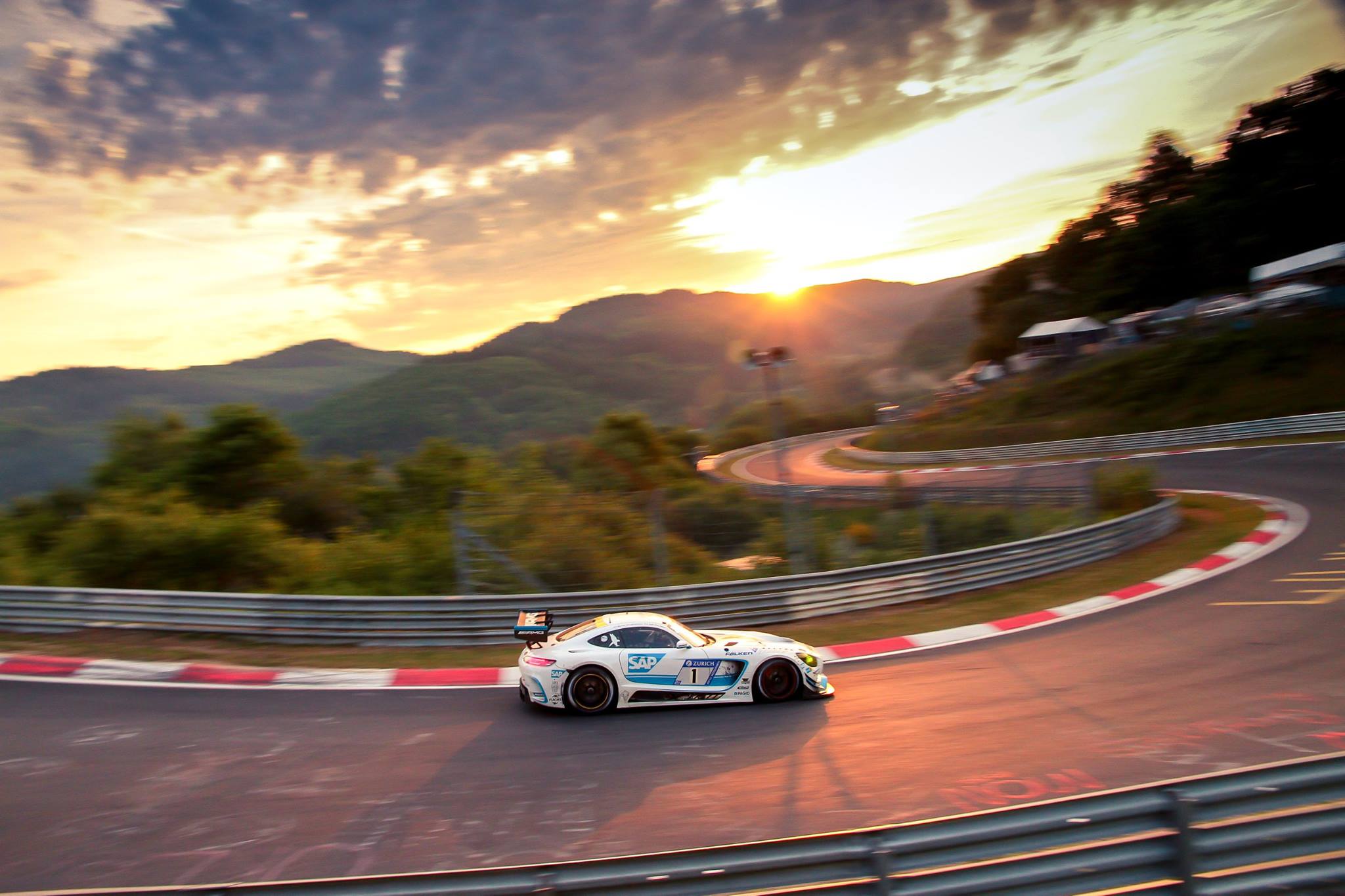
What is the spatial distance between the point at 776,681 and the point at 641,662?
1.47 metres

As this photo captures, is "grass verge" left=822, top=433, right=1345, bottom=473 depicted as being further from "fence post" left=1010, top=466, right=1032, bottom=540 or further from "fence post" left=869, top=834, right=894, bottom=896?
"fence post" left=869, top=834, right=894, bottom=896

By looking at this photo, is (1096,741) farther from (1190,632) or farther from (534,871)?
(534,871)

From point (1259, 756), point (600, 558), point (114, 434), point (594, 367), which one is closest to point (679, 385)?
point (594, 367)

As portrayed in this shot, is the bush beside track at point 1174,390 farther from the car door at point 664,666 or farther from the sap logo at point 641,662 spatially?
the sap logo at point 641,662

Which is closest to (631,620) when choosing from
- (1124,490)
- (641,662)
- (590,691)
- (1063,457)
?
(641,662)

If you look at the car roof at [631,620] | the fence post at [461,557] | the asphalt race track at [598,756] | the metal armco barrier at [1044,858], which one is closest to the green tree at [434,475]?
the fence post at [461,557]

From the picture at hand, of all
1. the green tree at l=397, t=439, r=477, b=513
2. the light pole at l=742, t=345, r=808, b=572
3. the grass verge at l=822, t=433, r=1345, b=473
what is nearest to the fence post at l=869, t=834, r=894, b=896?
the light pole at l=742, t=345, r=808, b=572

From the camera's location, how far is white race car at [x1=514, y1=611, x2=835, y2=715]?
9023mm

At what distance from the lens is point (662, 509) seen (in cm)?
1358

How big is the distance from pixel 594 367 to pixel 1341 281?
8337 cm

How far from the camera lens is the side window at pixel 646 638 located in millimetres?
9148

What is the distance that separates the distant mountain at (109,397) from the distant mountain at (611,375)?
863 centimetres

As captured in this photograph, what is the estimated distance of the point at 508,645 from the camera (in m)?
12.3

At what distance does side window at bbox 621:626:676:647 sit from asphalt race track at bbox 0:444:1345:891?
71 cm
